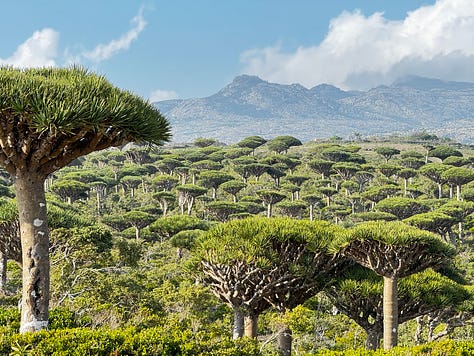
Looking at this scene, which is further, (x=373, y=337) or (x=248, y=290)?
(x=373, y=337)

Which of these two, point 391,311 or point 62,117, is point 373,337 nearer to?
point 391,311

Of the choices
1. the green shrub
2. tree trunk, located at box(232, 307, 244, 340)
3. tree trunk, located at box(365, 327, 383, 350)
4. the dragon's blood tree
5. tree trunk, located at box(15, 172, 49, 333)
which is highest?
the dragon's blood tree

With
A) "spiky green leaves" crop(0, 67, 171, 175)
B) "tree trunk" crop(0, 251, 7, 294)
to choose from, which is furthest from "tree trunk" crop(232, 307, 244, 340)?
"tree trunk" crop(0, 251, 7, 294)

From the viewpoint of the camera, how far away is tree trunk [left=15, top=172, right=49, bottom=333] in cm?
745

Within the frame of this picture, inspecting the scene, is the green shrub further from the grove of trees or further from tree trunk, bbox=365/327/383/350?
tree trunk, bbox=365/327/383/350

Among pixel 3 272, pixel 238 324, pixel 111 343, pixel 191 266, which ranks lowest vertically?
pixel 238 324

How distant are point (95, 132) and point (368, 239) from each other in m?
9.90

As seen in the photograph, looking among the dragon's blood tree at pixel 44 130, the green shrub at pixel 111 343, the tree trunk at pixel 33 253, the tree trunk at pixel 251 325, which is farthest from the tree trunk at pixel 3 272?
the dragon's blood tree at pixel 44 130

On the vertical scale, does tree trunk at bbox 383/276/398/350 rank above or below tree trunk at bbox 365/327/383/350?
above

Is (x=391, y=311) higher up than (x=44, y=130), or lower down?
lower down

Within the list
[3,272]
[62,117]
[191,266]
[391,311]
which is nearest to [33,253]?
[62,117]

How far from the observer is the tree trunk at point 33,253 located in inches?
293

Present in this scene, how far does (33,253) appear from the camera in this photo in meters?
7.48

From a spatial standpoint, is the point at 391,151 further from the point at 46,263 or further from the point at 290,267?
the point at 46,263
